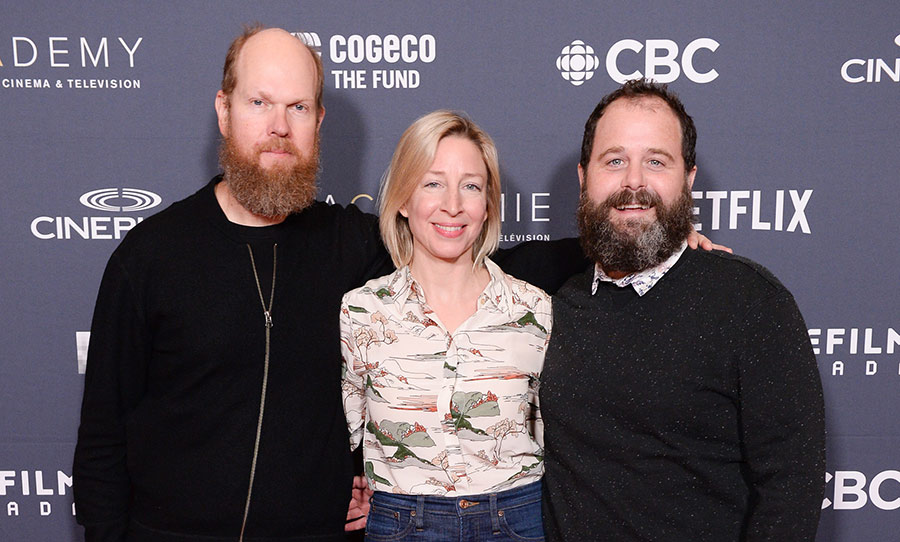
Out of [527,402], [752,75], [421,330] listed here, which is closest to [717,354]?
[527,402]

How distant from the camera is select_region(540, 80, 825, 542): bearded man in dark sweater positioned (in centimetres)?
122

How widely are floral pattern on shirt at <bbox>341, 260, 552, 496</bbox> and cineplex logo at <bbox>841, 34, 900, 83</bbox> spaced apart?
132 cm

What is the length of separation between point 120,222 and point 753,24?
2.01 m

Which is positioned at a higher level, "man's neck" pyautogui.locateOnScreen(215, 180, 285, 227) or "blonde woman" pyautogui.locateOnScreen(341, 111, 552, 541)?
"man's neck" pyautogui.locateOnScreen(215, 180, 285, 227)

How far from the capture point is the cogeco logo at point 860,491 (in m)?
2.20

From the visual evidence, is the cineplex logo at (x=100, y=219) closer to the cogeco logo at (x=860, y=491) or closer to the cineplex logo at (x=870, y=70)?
the cineplex logo at (x=870, y=70)

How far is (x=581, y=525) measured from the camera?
4.57ft

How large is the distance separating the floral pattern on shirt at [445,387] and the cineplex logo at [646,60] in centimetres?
89

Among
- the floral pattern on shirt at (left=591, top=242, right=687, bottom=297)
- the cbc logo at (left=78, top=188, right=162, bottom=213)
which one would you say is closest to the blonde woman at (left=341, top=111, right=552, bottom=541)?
the floral pattern on shirt at (left=591, top=242, right=687, bottom=297)

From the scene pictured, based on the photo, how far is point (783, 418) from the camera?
1215 millimetres

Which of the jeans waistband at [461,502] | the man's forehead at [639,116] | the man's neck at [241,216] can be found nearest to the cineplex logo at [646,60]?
the man's forehead at [639,116]

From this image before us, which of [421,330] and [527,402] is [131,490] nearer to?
[421,330]

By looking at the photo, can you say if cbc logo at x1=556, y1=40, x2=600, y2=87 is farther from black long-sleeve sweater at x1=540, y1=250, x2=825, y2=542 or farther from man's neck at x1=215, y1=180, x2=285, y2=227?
man's neck at x1=215, y1=180, x2=285, y2=227

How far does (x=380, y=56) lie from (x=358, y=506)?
1284 mm
